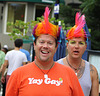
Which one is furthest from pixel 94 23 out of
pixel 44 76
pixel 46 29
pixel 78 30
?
pixel 44 76

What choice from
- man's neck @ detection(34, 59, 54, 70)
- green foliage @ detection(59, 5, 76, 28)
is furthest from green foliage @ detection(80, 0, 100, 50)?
man's neck @ detection(34, 59, 54, 70)

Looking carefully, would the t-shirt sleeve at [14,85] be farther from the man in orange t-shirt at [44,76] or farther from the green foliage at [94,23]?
the green foliage at [94,23]

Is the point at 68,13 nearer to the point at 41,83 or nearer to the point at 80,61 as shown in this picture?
the point at 80,61

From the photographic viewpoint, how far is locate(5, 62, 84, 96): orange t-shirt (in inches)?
101

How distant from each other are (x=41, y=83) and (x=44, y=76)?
3.4 inches

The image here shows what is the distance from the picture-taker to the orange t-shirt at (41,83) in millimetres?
2564

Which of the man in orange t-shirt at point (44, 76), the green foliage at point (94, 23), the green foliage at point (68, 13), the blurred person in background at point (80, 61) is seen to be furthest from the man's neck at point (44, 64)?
the green foliage at point (68, 13)

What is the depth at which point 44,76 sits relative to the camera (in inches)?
104

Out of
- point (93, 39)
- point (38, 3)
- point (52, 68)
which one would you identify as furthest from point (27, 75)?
point (38, 3)

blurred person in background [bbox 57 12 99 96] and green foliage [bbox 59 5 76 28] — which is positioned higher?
green foliage [bbox 59 5 76 28]

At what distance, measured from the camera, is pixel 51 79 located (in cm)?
264

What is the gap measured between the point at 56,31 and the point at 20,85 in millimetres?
726

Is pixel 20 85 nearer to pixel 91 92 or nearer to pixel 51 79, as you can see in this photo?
pixel 51 79

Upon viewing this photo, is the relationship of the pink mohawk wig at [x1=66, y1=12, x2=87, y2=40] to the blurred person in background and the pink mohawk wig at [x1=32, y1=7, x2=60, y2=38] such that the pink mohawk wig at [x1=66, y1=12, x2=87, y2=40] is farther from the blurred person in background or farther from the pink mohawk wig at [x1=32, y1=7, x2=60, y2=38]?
the pink mohawk wig at [x1=32, y1=7, x2=60, y2=38]
